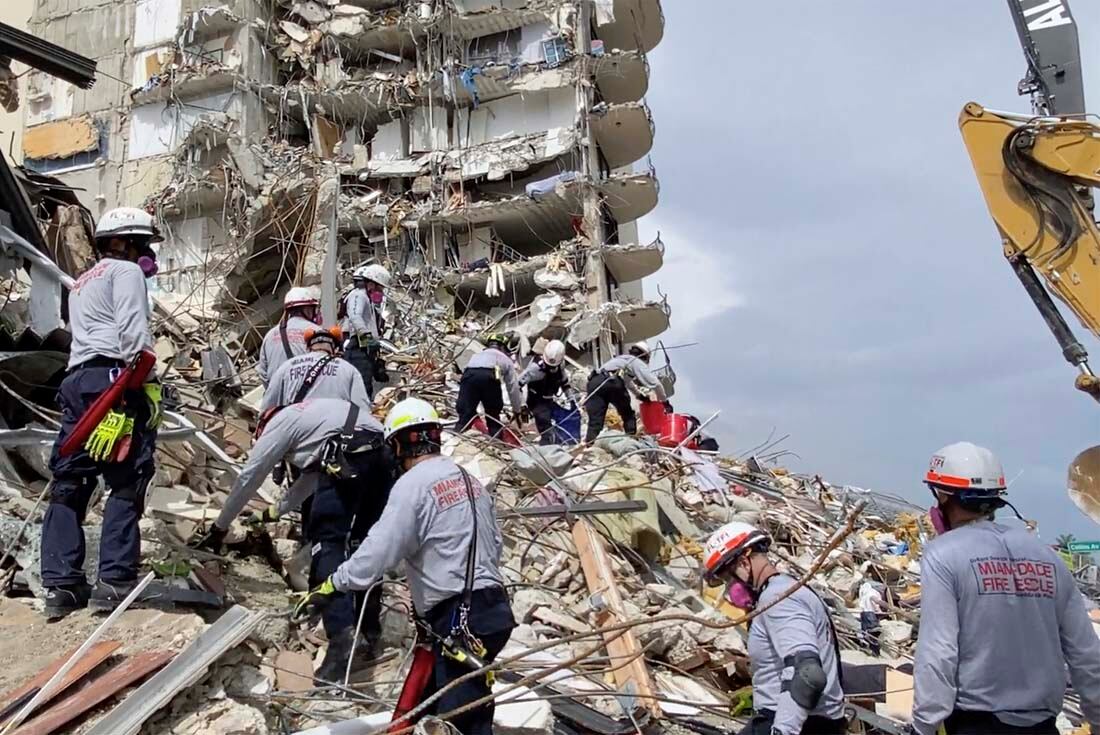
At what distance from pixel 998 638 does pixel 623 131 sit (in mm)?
22744

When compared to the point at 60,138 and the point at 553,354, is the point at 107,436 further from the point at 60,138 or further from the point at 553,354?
the point at 60,138

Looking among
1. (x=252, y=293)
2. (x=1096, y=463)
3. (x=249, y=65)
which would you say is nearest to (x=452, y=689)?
(x=1096, y=463)

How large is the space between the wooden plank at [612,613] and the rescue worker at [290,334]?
87.5 inches

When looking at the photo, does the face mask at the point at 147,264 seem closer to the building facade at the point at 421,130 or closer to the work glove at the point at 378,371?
the work glove at the point at 378,371

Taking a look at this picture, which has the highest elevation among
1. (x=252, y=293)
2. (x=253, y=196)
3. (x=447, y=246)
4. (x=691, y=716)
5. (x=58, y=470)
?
(x=447, y=246)

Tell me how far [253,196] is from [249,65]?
549 inches

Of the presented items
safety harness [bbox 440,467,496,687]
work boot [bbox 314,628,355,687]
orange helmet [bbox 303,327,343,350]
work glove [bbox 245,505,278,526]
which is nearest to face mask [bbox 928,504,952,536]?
safety harness [bbox 440,467,496,687]

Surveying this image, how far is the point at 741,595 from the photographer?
3584 millimetres

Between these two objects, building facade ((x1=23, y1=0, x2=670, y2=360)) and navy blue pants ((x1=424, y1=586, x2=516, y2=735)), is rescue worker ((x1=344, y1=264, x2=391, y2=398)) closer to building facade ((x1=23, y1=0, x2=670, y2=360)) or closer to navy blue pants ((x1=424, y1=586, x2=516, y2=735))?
navy blue pants ((x1=424, y1=586, x2=516, y2=735))

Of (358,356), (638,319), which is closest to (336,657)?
(358,356)

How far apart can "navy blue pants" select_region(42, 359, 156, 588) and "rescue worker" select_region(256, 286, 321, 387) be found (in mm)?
1983

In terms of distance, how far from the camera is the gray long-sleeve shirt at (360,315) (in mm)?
7980

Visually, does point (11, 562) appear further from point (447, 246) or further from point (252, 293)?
point (447, 246)

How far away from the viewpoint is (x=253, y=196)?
43.7ft
